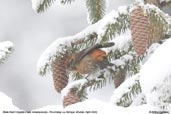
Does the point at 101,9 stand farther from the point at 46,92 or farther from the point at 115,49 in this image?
the point at 46,92

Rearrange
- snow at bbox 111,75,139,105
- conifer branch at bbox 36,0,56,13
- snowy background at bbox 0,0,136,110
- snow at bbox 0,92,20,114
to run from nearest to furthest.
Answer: snow at bbox 0,92,20,114, snow at bbox 111,75,139,105, conifer branch at bbox 36,0,56,13, snowy background at bbox 0,0,136,110

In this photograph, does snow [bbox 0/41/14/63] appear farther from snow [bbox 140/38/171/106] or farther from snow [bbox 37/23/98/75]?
snow [bbox 140/38/171/106]

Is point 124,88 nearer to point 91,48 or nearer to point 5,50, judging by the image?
point 91,48

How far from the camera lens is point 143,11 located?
0.96 meters

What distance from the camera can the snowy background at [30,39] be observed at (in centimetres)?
378

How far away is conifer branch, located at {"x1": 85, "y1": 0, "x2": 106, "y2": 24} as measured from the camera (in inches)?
48.6

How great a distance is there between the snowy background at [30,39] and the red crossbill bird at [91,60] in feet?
8.58

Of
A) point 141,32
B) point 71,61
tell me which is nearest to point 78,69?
point 71,61

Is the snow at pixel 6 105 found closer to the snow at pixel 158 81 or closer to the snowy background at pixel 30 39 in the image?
the snow at pixel 158 81

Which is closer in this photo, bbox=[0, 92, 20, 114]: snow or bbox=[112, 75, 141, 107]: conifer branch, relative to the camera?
bbox=[0, 92, 20, 114]: snow

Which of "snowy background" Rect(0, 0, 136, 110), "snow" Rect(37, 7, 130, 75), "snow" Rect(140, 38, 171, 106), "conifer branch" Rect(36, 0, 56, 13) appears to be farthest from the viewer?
"snowy background" Rect(0, 0, 136, 110)

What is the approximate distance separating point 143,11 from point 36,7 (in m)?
0.32

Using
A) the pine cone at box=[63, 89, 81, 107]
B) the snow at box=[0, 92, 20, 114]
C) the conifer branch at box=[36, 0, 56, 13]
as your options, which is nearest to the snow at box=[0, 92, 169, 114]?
the snow at box=[0, 92, 20, 114]

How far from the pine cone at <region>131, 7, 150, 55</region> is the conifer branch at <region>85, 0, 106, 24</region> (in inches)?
10.9
